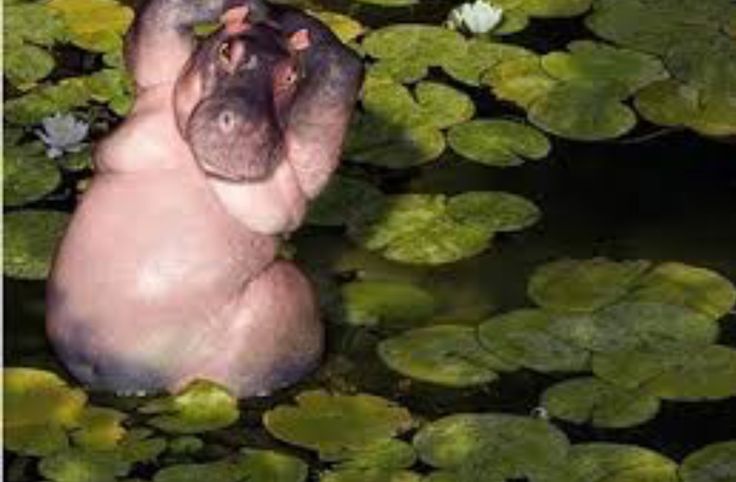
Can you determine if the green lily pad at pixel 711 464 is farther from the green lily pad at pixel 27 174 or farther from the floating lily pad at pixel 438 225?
the green lily pad at pixel 27 174

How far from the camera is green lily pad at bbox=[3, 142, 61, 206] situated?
474 cm

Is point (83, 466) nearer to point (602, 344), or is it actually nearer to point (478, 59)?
point (602, 344)

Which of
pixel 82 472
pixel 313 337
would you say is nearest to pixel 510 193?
pixel 313 337

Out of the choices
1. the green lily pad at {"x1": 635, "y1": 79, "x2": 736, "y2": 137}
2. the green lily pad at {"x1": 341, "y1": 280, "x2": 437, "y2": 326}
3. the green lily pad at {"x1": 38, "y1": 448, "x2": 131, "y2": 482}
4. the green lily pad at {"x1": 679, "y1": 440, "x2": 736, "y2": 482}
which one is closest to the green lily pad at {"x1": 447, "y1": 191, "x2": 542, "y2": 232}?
the green lily pad at {"x1": 341, "y1": 280, "x2": 437, "y2": 326}

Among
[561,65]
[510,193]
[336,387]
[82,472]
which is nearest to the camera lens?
[82,472]

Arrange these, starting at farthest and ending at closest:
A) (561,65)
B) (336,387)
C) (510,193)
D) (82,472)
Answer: (561,65), (510,193), (336,387), (82,472)

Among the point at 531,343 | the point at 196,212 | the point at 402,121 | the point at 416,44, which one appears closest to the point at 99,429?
the point at 196,212

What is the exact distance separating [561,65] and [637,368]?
1165 millimetres

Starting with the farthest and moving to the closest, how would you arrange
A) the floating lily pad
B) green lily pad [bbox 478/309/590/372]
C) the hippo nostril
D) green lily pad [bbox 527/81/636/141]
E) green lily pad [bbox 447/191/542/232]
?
green lily pad [bbox 527/81/636/141]
green lily pad [bbox 447/191/542/232]
the floating lily pad
green lily pad [bbox 478/309/590/372]
the hippo nostril

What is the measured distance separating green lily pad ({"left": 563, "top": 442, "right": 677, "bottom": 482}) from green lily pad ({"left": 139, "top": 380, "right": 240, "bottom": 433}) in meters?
0.53

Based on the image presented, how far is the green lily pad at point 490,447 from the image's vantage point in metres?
4.03

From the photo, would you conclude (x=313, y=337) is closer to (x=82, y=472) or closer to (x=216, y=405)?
(x=216, y=405)

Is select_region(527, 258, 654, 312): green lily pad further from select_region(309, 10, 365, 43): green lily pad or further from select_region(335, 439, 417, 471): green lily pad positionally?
select_region(309, 10, 365, 43): green lily pad

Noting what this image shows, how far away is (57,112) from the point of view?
16.5 feet
